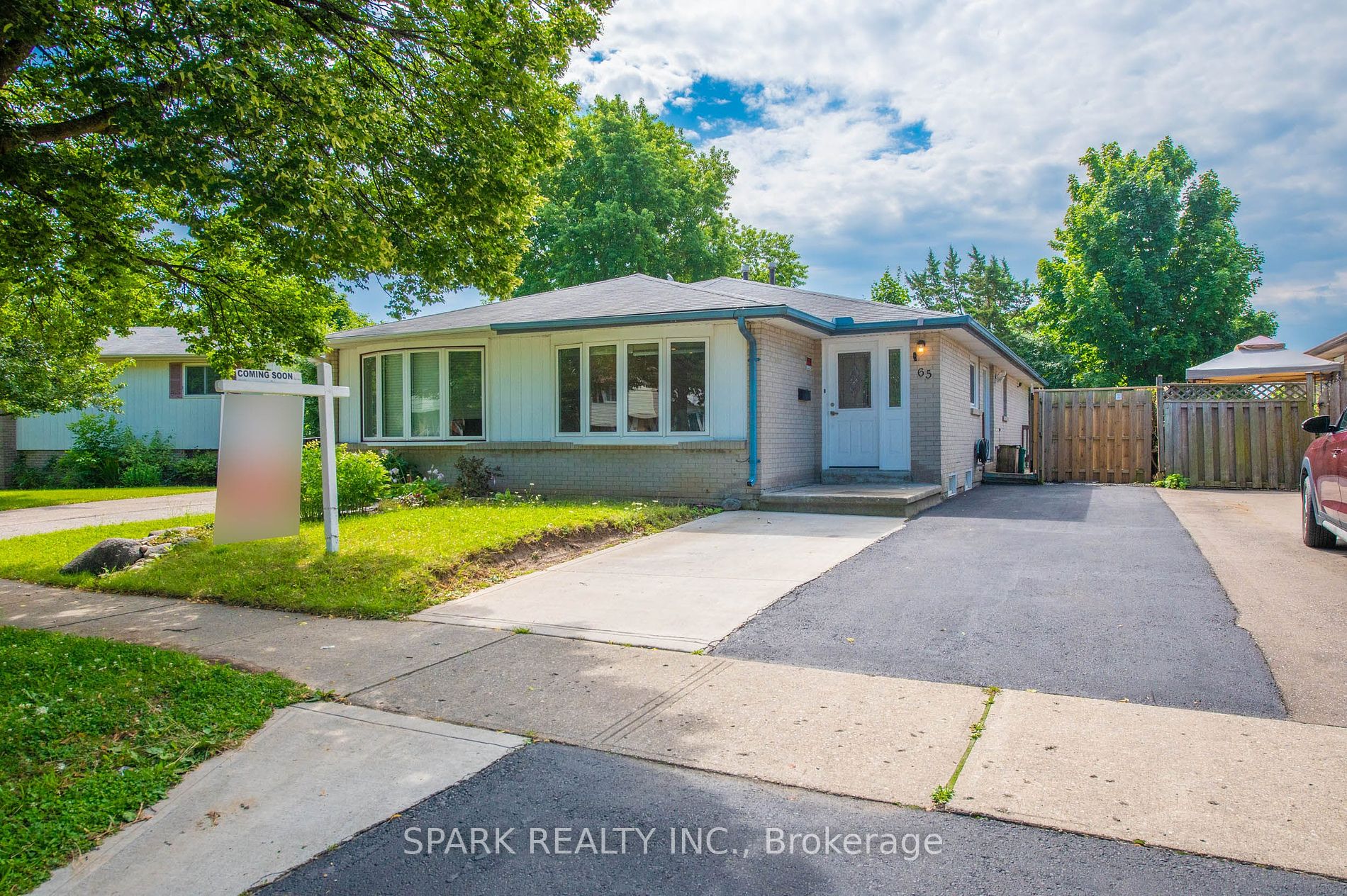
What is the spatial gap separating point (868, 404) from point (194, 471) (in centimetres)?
1814

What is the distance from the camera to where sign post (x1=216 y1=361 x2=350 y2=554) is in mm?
7273

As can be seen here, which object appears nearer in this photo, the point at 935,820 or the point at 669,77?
the point at 935,820

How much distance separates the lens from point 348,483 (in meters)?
11.3

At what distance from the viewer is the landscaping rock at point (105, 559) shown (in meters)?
7.94

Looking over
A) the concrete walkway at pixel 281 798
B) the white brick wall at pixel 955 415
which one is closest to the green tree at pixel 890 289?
the white brick wall at pixel 955 415

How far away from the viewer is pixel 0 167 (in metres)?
6.12

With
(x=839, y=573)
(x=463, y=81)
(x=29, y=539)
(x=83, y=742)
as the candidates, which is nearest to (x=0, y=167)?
(x=463, y=81)

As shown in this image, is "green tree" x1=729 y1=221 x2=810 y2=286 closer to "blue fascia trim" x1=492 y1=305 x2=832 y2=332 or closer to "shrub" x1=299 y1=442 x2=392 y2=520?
"blue fascia trim" x1=492 y1=305 x2=832 y2=332

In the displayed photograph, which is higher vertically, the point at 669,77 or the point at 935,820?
the point at 669,77

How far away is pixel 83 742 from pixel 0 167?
5.10 metres

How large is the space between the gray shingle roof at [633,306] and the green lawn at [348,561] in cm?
347

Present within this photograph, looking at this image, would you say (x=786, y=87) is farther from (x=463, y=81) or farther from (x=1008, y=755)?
(x=1008, y=755)

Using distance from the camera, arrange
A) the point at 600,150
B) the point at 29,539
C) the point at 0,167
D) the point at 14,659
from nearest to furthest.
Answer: the point at 14,659 → the point at 0,167 → the point at 29,539 → the point at 600,150

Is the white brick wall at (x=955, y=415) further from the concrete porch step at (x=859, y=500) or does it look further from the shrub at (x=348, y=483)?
the shrub at (x=348, y=483)
